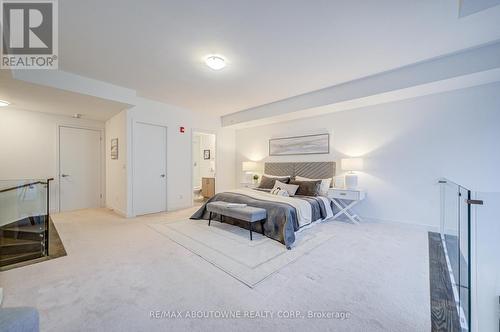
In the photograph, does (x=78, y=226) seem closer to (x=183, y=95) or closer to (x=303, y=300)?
(x=183, y=95)

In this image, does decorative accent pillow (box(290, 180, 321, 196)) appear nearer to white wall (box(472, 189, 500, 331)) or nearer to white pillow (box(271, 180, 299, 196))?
white pillow (box(271, 180, 299, 196))

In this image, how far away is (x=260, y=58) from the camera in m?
2.88

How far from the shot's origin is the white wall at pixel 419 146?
3.05 metres

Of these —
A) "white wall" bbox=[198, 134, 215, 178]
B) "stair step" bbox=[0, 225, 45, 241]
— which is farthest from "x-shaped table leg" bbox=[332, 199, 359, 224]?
"stair step" bbox=[0, 225, 45, 241]

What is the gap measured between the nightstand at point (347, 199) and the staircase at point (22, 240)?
4.54m

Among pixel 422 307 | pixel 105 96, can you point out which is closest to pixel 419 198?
pixel 422 307

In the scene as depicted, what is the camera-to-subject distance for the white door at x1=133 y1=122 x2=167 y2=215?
14.7 ft

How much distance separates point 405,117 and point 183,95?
14.0 feet

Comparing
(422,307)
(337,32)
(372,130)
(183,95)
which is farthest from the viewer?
(183,95)

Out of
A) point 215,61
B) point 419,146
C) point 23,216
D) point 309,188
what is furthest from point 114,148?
point 419,146

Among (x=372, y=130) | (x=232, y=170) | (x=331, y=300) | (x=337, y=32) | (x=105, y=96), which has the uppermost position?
(x=337, y=32)

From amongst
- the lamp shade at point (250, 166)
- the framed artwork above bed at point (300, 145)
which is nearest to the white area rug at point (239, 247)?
the framed artwork above bed at point (300, 145)

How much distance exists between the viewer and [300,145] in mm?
5090

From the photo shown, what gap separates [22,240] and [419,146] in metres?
6.60
